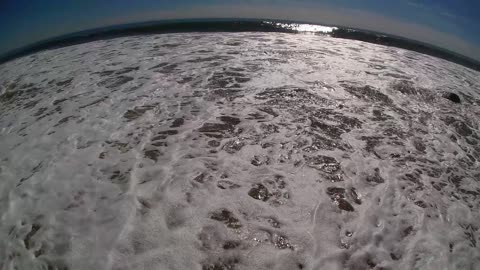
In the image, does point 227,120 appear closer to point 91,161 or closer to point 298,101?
point 298,101

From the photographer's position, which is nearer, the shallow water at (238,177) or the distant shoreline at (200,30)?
the shallow water at (238,177)

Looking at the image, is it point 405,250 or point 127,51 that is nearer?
Answer: point 405,250

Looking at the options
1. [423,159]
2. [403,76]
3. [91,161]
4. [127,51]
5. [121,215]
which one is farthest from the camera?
[127,51]

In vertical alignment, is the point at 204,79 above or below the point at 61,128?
above

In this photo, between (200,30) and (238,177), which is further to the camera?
(200,30)

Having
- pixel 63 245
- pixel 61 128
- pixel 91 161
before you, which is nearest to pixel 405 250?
pixel 63 245

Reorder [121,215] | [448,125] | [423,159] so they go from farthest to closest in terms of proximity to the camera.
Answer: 1. [448,125]
2. [423,159]
3. [121,215]

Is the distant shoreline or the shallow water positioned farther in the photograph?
the distant shoreline
